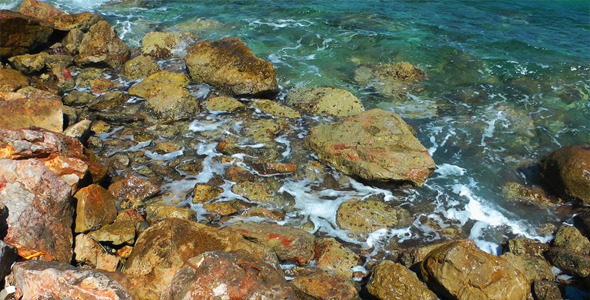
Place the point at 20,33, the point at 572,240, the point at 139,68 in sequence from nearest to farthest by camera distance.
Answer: the point at 572,240, the point at 20,33, the point at 139,68

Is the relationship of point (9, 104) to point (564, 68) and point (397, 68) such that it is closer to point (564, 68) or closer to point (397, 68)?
point (397, 68)

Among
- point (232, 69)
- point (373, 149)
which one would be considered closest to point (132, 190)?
point (373, 149)

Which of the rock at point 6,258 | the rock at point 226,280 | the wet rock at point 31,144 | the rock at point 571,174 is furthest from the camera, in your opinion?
the rock at point 571,174

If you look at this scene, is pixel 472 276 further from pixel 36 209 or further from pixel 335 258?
pixel 36 209

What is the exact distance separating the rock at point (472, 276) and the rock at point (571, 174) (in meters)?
3.30

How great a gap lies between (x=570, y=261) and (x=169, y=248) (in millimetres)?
6049

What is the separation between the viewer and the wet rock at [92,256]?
6648mm

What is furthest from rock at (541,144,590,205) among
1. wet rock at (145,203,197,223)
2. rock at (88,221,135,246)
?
rock at (88,221,135,246)

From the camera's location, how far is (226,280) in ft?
15.7

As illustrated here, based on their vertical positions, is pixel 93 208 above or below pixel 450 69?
below

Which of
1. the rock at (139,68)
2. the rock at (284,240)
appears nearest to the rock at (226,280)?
the rock at (284,240)

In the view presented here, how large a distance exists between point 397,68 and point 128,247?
9.60m

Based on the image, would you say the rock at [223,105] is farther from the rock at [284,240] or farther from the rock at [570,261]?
the rock at [570,261]

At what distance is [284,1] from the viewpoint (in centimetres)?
2052
